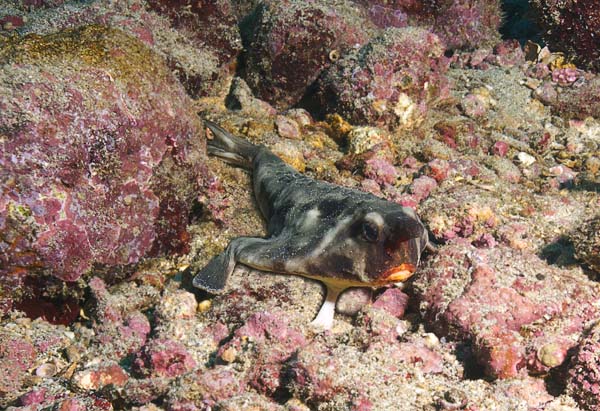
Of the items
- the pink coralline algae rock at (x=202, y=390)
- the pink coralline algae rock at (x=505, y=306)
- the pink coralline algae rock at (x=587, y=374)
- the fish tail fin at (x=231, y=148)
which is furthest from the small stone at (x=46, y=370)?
the pink coralline algae rock at (x=587, y=374)

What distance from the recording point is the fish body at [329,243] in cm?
319

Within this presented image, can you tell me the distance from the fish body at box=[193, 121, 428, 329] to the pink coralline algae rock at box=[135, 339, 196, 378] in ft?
2.17

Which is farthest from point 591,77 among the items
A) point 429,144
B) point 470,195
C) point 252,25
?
point 252,25

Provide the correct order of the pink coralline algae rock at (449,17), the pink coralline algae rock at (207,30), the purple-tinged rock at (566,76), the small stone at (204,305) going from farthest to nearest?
the pink coralline algae rock at (449,17) → the purple-tinged rock at (566,76) → the pink coralline algae rock at (207,30) → the small stone at (204,305)

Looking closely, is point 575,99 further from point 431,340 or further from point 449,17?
point 431,340

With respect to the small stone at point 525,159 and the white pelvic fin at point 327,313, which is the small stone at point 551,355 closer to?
the white pelvic fin at point 327,313

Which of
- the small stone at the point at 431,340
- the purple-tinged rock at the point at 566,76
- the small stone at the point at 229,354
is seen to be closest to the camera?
the small stone at the point at 229,354

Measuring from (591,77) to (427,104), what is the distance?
3.15 meters

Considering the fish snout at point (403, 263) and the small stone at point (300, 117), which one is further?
the small stone at point (300, 117)

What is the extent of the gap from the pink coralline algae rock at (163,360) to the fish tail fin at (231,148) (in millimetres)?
2653

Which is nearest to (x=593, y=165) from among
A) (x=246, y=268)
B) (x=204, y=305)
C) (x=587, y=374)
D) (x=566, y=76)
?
(x=566, y=76)

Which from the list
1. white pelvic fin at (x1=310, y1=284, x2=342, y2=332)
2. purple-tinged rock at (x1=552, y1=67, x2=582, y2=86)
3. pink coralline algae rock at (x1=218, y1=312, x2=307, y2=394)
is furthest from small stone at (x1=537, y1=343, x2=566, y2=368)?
purple-tinged rock at (x1=552, y1=67, x2=582, y2=86)

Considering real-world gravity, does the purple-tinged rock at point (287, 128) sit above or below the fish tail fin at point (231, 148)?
above

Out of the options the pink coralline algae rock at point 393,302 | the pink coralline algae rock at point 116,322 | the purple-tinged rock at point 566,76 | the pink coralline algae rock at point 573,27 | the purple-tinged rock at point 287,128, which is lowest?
the pink coralline algae rock at point 116,322
